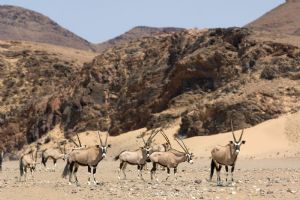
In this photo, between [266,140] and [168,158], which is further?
[266,140]

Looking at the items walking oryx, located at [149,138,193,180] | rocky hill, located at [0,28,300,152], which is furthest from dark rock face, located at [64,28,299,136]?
walking oryx, located at [149,138,193,180]

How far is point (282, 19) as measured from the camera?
16125 cm

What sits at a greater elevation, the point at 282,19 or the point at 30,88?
the point at 282,19

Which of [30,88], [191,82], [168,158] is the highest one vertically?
[30,88]

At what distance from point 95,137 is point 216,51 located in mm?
14407

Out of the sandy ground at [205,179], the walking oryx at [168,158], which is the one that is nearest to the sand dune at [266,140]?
the sandy ground at [205,179]

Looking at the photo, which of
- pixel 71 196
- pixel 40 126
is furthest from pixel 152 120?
pixel 71 196

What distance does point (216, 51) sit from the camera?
160 ft

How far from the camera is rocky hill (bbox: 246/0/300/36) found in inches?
5930

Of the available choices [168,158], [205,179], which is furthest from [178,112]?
[205,179]

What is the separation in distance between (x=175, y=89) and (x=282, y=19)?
4581 inches

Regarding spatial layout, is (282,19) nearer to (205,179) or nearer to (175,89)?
(175,89)

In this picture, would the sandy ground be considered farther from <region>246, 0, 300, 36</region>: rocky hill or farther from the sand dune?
<region>246, 0, 300, 36</region>: rocky hill

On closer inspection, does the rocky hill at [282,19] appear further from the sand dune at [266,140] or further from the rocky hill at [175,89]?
the sand dune at [266,140]
